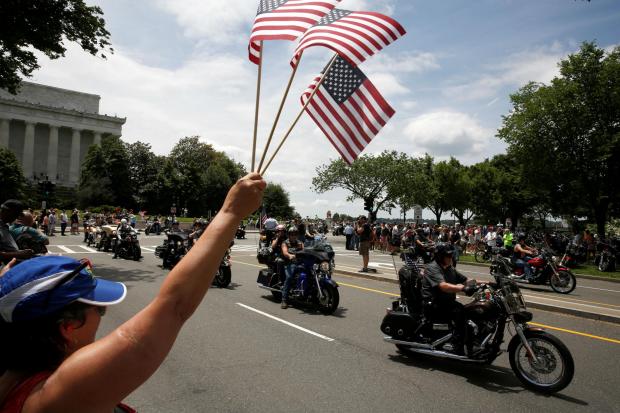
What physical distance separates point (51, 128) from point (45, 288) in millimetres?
107656

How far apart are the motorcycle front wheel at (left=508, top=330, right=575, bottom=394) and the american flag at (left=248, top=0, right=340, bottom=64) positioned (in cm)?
421

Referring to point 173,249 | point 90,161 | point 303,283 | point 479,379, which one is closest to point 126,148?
point 90,161

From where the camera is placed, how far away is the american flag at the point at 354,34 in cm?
382

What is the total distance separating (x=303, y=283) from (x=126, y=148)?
72.1 m

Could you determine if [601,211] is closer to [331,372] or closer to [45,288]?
[331,372]

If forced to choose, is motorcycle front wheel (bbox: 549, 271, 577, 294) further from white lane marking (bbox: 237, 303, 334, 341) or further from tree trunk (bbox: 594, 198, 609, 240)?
tree trunk (bbox: 594, 198, 609, 240)

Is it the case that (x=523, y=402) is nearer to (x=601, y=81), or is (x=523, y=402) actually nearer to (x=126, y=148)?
(x=601, y=81)

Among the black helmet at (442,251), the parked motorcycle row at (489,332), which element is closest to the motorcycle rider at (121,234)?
the parked motorcycle row at (489,332)

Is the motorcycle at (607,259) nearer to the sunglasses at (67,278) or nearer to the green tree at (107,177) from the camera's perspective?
the sunglasses at (67,278)

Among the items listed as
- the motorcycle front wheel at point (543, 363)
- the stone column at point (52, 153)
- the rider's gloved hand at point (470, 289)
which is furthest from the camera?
the stone column at point (52, 153)

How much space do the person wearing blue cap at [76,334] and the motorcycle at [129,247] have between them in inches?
687

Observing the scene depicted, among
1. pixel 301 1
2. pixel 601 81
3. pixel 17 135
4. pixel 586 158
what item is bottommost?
pixel 301 1

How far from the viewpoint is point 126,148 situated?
7275cm

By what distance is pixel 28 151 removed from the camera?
88750 millimetres
